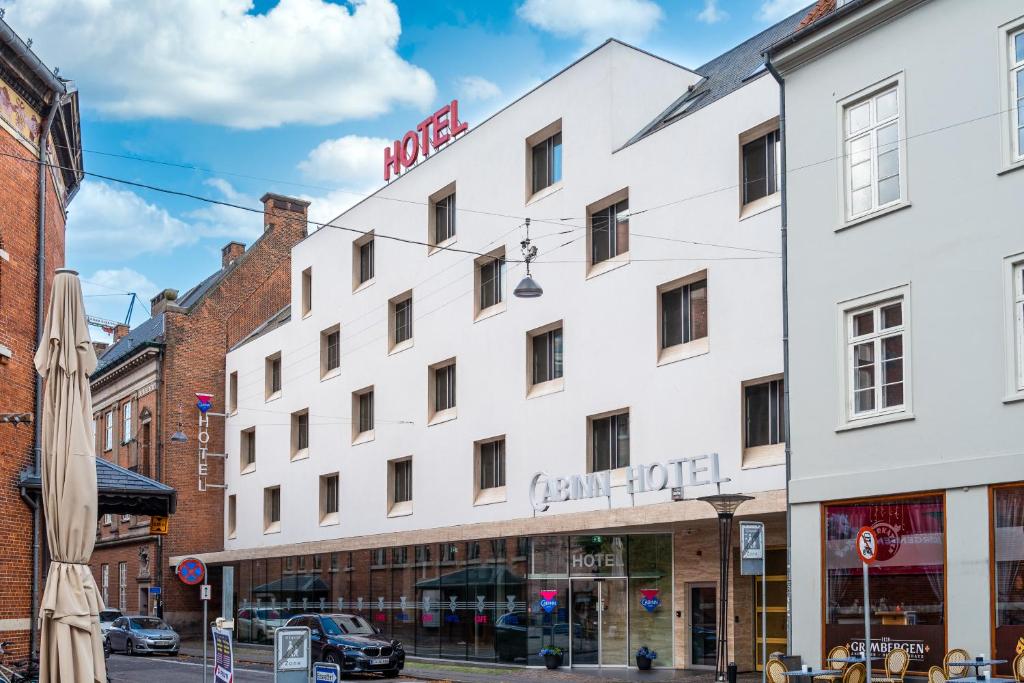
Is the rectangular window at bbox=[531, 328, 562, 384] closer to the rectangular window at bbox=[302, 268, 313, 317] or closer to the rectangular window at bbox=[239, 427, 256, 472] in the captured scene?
the rectangular window at bbox=[302, 268, 313, 317]

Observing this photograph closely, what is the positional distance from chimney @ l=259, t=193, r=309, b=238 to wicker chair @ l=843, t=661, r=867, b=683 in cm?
3827

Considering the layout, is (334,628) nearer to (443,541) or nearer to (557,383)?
(443,541)

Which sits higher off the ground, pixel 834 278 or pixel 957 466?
pixel 834 278

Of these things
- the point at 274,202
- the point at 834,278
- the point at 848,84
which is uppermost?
the point at 274,202

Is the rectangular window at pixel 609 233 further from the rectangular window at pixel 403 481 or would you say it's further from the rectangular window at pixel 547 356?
the rectangular window at pixel 403 481

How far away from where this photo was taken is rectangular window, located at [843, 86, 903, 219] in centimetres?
1944

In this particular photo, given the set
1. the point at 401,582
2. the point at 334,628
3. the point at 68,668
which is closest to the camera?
the point at 68,668

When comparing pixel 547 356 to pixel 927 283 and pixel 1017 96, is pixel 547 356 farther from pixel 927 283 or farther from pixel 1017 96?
pixel 1017 96

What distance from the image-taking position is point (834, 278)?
2027cm

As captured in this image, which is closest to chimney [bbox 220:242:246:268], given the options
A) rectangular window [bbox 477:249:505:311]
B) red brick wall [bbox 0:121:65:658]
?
rectangular window [bbox 477:249:505:311]

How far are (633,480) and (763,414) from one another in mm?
3391

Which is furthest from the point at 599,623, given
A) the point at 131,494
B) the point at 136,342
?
the point at 136,342

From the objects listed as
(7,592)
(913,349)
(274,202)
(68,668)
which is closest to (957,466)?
(913,349)

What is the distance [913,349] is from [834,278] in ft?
6.97
